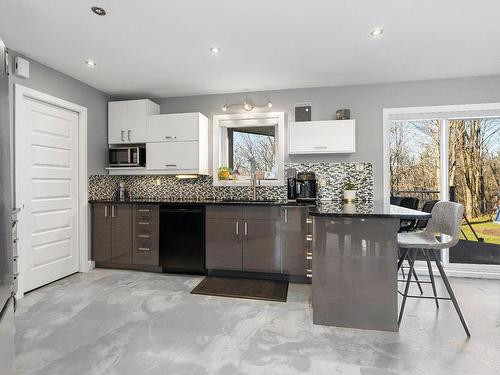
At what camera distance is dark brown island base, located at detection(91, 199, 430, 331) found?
214cm

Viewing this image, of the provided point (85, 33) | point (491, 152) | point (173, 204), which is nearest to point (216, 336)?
point (173, 204)

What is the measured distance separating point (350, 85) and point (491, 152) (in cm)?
193

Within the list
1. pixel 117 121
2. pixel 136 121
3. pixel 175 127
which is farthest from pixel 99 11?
pixel 117 121

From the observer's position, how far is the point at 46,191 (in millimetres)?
3152

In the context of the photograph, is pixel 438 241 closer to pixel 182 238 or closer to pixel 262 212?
pixel 262 212

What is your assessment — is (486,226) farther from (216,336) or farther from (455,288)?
(216,336)

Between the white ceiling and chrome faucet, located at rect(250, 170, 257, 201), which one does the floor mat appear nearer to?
chrome faucet, located at rect(250, 170, 257, 201)

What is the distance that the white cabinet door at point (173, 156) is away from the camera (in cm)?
374

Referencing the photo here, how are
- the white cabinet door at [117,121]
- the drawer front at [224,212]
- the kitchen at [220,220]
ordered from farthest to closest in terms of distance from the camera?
the white cabinet door at [117,121], the drawer front at [224,212], the kitchen at [220,220]

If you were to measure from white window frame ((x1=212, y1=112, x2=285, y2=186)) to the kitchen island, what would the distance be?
5.65 ft

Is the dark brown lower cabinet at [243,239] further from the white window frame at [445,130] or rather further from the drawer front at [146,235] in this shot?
the white window frame at [445,130]

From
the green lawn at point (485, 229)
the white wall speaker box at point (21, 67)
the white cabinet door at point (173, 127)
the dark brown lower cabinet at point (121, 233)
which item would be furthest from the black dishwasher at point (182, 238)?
the green lawn at point (485, 229)

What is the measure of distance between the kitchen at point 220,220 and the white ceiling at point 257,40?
41mm

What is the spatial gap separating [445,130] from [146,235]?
399 centimetres
